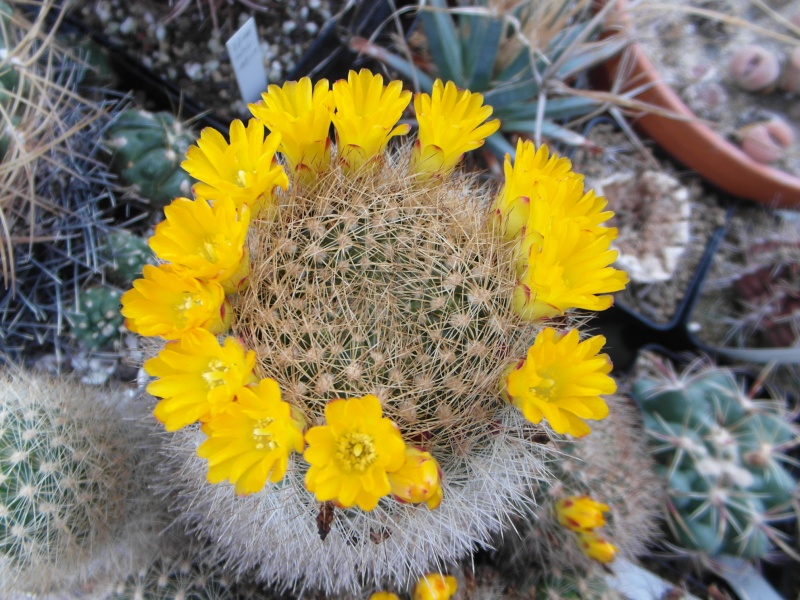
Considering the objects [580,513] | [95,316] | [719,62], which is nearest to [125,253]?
[95,316]

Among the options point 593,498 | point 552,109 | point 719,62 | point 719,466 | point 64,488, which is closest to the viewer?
point 64,488

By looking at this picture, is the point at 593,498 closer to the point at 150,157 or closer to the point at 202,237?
the point at 202,237

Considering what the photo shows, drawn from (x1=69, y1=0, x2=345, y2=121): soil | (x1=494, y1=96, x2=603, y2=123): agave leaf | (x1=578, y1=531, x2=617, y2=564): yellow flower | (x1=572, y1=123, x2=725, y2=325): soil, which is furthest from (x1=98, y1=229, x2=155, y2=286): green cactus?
(x1=572, y1=123, x2=725, y2=325): soil

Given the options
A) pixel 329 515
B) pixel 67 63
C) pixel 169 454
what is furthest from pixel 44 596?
pixel 67 63

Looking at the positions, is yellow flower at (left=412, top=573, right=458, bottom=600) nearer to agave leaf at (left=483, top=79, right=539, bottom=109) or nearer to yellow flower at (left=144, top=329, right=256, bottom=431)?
yellow flower at (left=144, top=329, right=256, bottom=431)

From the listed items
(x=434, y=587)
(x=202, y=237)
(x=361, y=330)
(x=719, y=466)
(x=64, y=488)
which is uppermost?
(x=202, y=237)
